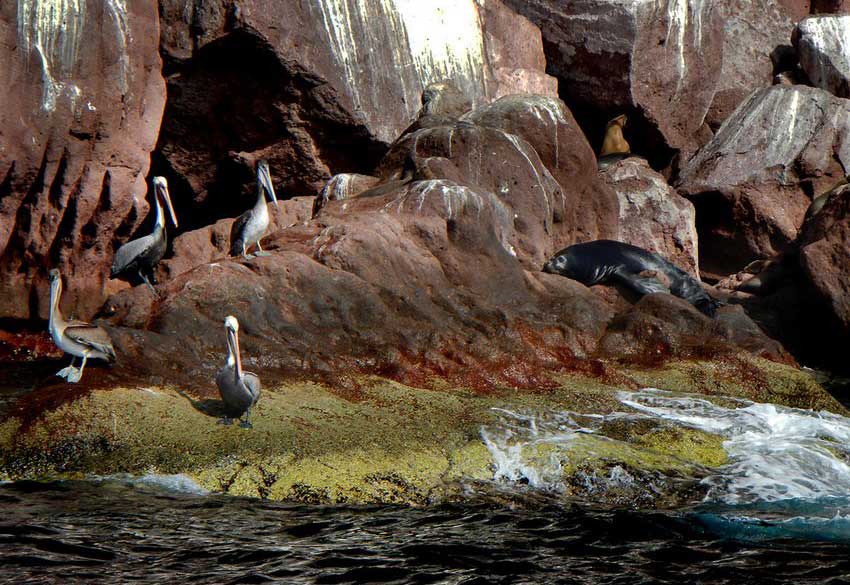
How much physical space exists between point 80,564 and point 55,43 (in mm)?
8140

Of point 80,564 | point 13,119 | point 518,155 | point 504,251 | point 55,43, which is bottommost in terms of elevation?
point 80,564

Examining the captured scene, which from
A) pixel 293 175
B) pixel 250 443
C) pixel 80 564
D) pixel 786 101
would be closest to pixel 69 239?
pixel 293 175

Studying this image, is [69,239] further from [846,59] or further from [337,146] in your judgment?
[846,59]

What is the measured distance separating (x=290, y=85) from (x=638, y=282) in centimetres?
523

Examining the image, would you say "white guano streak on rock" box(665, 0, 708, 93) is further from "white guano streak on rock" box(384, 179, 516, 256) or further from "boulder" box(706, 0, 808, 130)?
"white guano streak on rock" box(384, 179, 516, 256)

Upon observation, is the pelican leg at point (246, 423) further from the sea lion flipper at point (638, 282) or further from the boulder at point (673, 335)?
the sea lion flipper at point (638, 282)

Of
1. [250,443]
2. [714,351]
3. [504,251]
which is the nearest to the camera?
[250,443]

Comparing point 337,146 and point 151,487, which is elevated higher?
point 337,146

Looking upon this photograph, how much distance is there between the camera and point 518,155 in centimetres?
1226

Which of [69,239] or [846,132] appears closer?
[69,239]

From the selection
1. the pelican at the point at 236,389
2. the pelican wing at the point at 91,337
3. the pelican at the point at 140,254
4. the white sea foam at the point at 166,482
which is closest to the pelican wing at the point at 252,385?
the pelican at the point at 236,389

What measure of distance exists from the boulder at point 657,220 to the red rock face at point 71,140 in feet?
21.0

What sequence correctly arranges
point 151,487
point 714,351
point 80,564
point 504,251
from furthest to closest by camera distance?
point 504,251 → point 714,351 → point 151,487 → point 80,564

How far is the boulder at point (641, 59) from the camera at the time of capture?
55.0 feet
